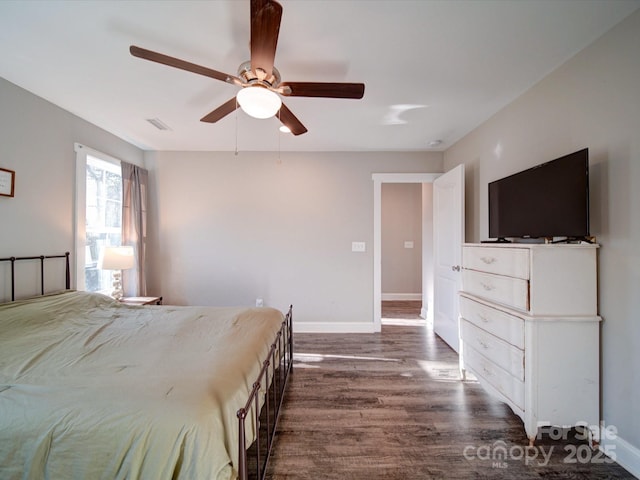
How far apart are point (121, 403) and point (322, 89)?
192cm

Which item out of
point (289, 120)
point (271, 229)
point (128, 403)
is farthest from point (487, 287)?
point (271, 229)

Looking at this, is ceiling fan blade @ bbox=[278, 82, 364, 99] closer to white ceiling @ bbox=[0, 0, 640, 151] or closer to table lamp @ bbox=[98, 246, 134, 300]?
white ceiling @ bbox=[0, 0, 640, 151]

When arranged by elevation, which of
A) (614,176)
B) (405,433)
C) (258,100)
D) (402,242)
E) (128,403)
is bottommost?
(405,433)

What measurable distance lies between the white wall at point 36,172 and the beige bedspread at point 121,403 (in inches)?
37.2

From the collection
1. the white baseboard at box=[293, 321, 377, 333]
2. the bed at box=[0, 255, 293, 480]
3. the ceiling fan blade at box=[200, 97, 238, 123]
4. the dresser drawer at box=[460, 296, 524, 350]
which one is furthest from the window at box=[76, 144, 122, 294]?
the dresser drawer at box=[460, 296, 524, 350]

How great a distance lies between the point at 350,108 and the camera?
2.57 metres

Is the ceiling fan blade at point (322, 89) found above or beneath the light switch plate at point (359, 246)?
above

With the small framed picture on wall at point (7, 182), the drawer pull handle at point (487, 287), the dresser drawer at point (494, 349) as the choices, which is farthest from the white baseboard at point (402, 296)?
the small framed picture on wall at point (7, 182)

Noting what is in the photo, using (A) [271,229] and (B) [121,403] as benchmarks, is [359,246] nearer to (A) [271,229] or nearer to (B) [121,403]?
(A) [271,229]

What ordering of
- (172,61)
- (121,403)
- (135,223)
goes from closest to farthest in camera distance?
1. (121,403)
2. (172,61)
3. (135,223)

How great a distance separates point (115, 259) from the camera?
9.28 feet

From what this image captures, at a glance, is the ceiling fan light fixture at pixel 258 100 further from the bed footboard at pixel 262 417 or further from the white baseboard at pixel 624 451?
the white baseboard at pixel 624 451

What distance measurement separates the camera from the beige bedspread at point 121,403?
94 centimetres

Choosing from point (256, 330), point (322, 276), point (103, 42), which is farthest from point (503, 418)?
point (103, 42)
